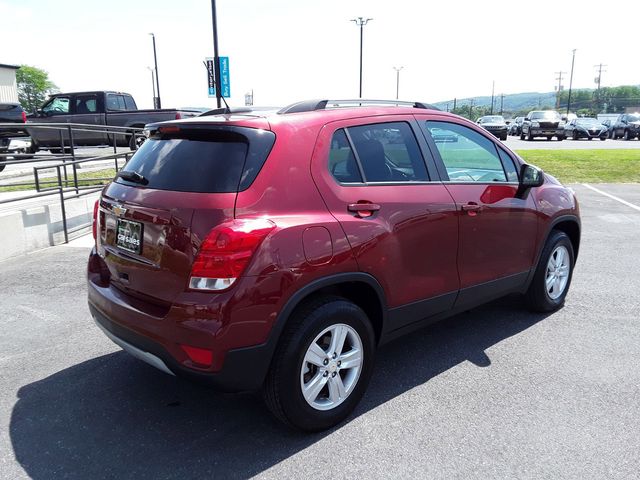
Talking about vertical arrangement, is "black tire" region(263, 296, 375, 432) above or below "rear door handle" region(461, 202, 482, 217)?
below

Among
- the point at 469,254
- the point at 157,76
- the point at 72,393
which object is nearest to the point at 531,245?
the point at 469,254

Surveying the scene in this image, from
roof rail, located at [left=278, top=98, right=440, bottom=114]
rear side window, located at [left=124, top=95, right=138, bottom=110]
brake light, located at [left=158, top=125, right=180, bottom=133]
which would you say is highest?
rear side window, located at [left=124, top=95, right=138, bottom=110]

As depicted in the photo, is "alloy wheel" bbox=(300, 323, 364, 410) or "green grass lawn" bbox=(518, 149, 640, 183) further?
"green grass lawn" bbox=(518, 149, 640, 183)

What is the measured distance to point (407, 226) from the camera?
3.27m

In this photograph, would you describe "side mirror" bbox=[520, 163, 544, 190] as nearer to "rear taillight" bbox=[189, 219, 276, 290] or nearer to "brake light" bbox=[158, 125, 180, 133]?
"rear taillight" bbox=[189, 219, 276, 290]

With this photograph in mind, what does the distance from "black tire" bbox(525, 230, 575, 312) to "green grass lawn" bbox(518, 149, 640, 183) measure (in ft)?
34.2

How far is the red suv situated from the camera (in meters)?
2.61

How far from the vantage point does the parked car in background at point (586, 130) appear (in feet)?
118

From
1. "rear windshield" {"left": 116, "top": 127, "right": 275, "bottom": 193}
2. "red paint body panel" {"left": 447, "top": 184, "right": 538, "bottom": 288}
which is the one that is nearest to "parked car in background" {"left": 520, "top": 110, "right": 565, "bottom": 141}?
"red paint body panel" {"left": 447, "top": 184, "right": 538, "bottom": 288}

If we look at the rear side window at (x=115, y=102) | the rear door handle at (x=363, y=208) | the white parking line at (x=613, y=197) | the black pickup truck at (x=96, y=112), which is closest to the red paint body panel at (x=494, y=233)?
the rear door handle at (x=363, y=208)

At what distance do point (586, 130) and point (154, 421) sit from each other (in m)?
38.4

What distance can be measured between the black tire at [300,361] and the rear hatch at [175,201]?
0.61 meters

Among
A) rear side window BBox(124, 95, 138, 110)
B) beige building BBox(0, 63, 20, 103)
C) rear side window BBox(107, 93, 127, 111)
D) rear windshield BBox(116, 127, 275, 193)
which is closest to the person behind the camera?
rear windshield BBox(116, 127, 275, 193)

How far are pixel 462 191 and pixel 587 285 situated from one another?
2.74 m
